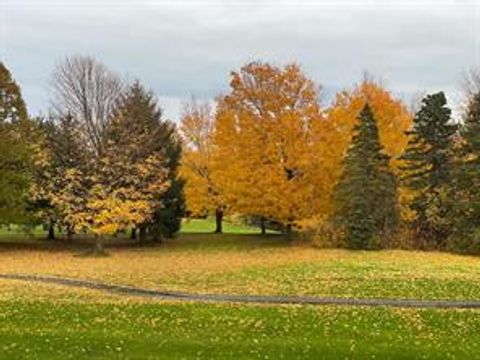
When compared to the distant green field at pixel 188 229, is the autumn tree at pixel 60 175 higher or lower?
higher

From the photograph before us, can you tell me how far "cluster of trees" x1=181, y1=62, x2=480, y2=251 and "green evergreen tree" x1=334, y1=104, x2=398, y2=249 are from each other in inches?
2.7

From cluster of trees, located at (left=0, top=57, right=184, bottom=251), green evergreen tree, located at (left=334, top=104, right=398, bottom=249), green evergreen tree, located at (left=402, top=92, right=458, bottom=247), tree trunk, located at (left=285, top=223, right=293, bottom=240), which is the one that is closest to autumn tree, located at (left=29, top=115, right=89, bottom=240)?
cluster of trees, located at (left=0, top=57, right=184, bottom=251)

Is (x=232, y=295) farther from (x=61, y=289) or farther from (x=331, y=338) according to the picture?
(x=331, y=338)

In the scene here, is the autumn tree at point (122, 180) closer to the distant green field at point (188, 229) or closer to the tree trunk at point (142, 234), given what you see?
the tree trunk at point (142, 234)

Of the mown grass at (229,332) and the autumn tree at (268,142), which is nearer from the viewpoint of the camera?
the mown grass at (229,332)

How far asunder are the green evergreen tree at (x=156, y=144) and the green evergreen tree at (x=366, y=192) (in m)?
13.2

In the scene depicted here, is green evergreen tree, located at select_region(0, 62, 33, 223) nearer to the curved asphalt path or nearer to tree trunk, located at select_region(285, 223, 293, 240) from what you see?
tree trunk, located at select_region(285, 223, 293, 240)

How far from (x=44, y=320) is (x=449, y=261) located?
28407 mm

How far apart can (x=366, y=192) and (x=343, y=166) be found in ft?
9.30

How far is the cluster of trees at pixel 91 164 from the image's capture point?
169 ft

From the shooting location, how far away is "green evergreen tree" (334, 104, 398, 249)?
165 ft

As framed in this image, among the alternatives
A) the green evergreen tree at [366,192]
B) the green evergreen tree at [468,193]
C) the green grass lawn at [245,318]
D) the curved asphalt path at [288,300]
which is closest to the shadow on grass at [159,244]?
the green evergreen tree at [366,192]

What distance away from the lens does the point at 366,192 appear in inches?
1997

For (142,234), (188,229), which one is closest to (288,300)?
(142,234)
